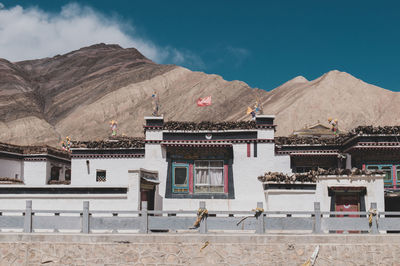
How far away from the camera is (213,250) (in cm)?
1648

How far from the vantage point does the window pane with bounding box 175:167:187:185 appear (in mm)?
27278

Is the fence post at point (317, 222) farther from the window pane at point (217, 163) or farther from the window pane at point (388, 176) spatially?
the window pane at point (388, 176)

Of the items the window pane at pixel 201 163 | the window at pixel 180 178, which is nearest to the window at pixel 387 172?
the window pane at pixel 201 163

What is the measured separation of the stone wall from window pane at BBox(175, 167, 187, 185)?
35.2ft

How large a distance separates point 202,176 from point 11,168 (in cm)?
1832

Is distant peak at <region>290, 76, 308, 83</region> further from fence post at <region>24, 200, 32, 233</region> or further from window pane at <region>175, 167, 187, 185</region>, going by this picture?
fence post at <region>24, 200, 32, 233</region>

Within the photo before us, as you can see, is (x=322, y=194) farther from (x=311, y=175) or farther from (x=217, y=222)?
(x=217, y=222)

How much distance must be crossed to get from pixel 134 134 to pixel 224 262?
79.1 meters

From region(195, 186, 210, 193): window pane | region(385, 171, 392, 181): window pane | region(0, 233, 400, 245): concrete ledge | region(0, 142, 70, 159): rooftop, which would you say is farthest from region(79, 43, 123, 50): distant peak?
region(0, 233, 400, 245): concrete ledge

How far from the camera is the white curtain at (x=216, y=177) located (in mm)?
27297

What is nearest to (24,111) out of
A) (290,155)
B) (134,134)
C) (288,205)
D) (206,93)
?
(134,134)

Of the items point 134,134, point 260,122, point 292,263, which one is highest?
point 134,134

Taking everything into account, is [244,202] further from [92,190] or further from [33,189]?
[33,189]

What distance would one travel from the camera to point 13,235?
56.2 feet
